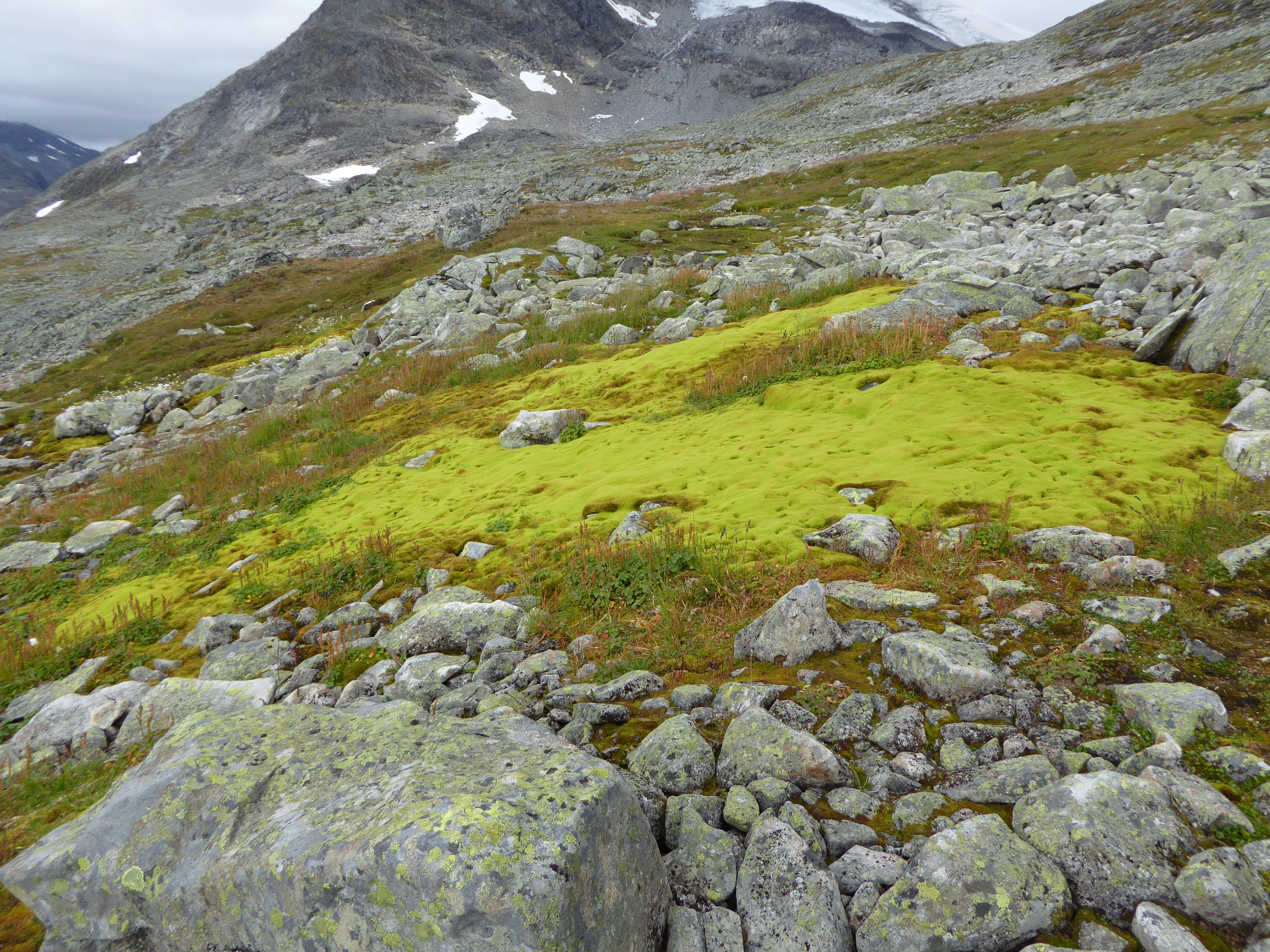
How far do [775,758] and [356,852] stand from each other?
2.26 m

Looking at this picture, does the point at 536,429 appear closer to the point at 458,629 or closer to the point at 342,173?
the point at 458,629

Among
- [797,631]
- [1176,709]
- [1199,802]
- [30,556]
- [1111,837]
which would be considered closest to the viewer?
[1111,837]

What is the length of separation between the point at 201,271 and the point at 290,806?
60972 millimetres

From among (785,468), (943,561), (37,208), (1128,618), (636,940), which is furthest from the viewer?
(37,208)

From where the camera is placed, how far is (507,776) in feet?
9.35

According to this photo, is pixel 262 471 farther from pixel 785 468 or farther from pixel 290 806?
pixel 290 806

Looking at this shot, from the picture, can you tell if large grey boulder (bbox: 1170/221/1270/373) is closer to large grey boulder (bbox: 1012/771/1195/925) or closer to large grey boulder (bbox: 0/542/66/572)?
large grey boulder (bbox: 1012/771/1195/925)

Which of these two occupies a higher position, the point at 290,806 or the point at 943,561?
the point at 290,806

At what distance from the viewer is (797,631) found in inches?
183

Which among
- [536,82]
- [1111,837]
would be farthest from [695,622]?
[536,82]

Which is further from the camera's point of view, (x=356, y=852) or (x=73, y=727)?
(x=73, y=727)

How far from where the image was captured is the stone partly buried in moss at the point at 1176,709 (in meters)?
3.33

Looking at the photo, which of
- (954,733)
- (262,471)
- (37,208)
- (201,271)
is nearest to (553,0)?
(37,208)

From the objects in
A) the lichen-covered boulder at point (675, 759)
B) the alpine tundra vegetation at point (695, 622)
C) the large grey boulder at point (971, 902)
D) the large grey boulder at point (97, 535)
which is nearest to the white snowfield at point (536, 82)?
the alpine tundra vegetation at point (695, 622)
